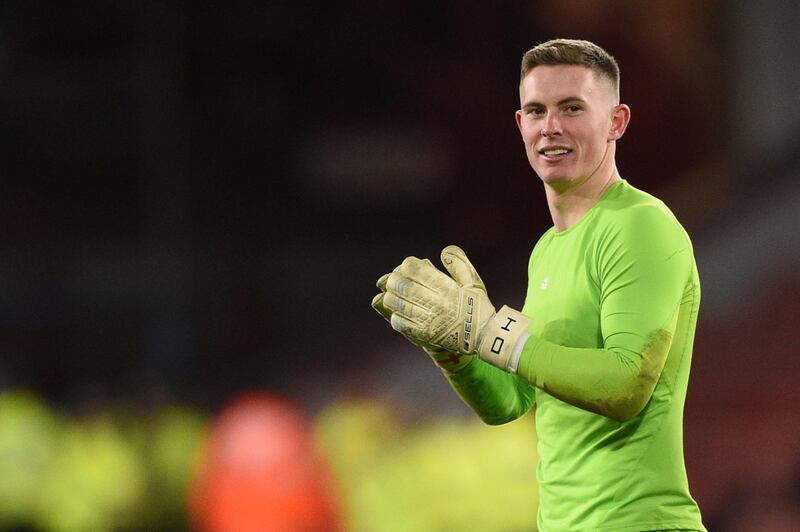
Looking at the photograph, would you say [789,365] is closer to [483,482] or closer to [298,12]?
[483,482]

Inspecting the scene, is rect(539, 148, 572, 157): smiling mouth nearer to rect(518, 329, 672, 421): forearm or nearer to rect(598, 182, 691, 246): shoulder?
rect(598, 182, 691, 246): shoulder

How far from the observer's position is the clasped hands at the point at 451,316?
161cm

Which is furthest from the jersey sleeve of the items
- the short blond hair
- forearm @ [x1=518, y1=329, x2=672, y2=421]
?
the short blond hair

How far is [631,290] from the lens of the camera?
5.09 feet

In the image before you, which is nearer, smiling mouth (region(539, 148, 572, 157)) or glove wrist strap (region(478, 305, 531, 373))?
Result: glove wrist strap (region(478, 305, 531, 373))

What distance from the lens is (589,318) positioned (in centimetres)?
164

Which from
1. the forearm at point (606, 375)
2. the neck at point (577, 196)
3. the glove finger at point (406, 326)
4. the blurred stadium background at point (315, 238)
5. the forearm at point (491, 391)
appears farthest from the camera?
the blurred stadium background at point (315, 238)

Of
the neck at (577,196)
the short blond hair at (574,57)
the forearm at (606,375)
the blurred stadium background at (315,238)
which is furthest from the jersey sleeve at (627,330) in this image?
the blurred stadium background at (315,238)

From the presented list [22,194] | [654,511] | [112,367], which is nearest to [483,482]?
[112,367]

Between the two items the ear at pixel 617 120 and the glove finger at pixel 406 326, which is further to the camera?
the ear at pixel 617 120

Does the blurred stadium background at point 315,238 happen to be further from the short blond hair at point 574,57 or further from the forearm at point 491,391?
the short blond hair at point 574,57

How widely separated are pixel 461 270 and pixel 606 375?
34 cm

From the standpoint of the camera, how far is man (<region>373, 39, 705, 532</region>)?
154cm

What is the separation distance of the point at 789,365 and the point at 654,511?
3260mm
